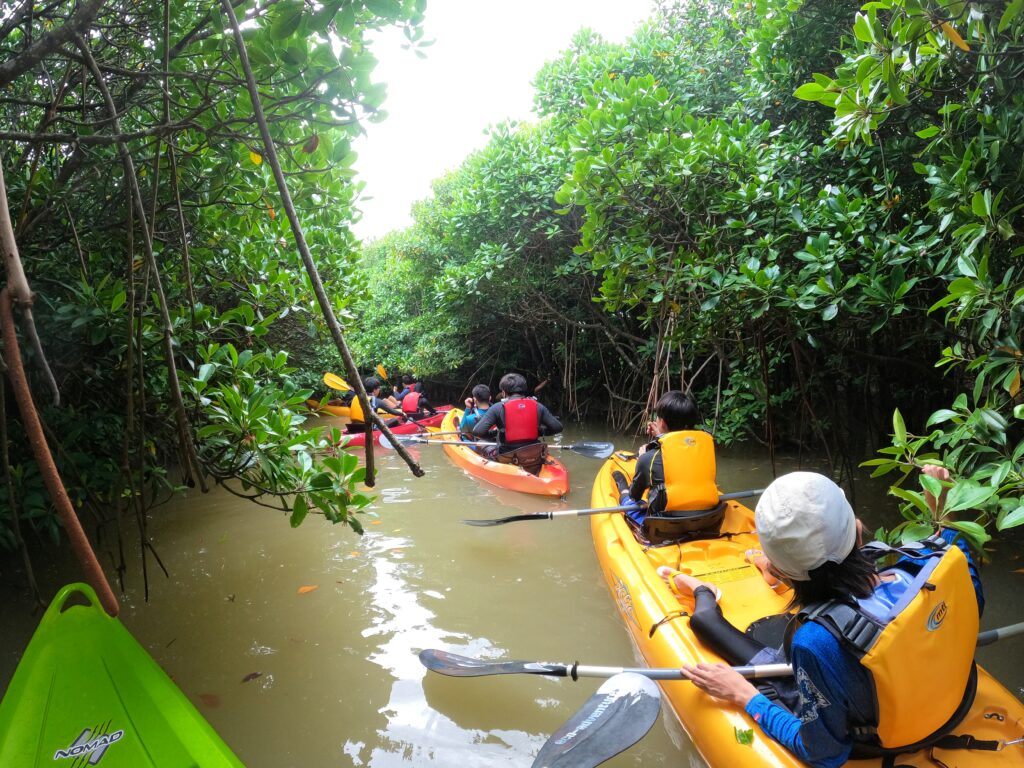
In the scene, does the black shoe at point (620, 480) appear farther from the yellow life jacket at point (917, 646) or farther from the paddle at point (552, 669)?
the yellow life jacket at point (917, 646)

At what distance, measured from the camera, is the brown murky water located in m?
2.56

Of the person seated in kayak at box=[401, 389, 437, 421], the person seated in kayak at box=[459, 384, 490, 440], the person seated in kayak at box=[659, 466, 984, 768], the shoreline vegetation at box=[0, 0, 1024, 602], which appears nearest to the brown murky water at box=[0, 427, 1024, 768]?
the shoreline vegetation at box=[0, 0, 1024, 602]

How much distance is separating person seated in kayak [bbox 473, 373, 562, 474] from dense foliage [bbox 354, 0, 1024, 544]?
1443mm

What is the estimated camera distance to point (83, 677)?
214 cm

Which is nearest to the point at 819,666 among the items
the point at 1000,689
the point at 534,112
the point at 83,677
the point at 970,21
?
the point at 1000,689

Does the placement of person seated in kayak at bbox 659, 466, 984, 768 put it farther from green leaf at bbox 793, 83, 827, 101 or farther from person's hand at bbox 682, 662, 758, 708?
green leaf at bbox 793, 83, 827, 101

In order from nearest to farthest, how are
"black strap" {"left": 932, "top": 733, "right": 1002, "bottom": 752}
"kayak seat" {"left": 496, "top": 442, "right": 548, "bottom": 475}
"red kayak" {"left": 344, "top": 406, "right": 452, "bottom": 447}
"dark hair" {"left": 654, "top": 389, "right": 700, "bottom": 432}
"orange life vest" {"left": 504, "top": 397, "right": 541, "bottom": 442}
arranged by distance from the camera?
1. "black strap" {"left": 932, "top": 733, "right": 1002, "bottom": 752}
2. "dark hair" {"left": 654, "top": 389, "right": 700, "bottom": 432}
3. "kayak seat" {"left": 496, "top": 442, "right": 548, "bottom": 475}
4. "orange life vest" {"left": 504, "top": 397, "right": 541, "bottom": 442}
5. "red kayak" {"left": 344, "top": 406, "right": 452, "bottom": 447}

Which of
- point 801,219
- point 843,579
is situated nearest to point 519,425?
point 801,219

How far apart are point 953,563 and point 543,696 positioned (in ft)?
6.57

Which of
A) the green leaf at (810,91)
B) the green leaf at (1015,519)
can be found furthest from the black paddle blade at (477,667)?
the green leaf at (810,91)

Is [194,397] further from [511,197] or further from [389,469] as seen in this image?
[511,197]

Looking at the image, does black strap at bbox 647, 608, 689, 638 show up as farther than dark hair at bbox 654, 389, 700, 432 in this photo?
No

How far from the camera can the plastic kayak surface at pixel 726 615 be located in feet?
5.65

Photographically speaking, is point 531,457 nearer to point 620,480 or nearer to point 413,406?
point 620,480
